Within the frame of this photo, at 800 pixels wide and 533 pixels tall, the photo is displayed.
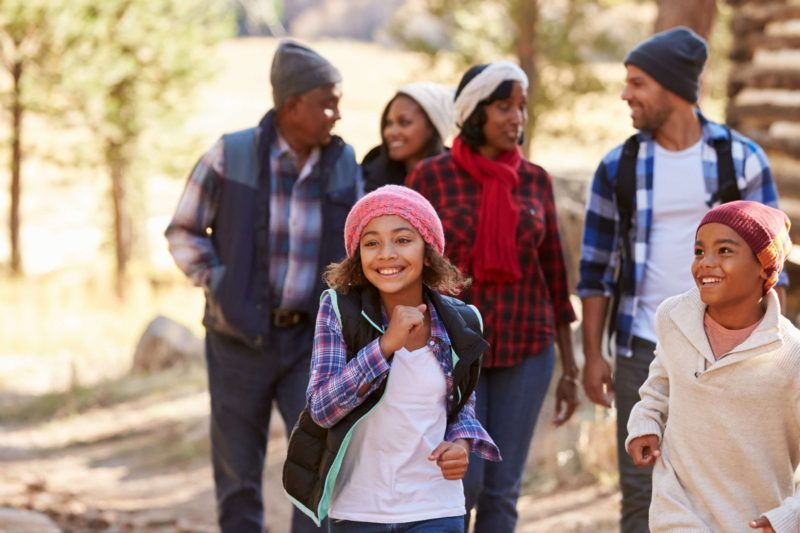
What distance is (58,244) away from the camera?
107 ft

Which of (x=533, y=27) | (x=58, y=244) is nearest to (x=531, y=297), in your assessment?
(x=533, y=27)

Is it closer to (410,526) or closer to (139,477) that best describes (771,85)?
(139,477)

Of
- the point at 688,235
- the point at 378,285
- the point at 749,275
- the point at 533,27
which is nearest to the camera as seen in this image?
the point at 749,275

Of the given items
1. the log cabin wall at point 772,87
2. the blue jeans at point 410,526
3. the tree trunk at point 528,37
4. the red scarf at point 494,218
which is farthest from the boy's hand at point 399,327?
the tree trunk at point 528,37

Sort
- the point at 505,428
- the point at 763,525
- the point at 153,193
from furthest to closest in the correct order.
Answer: the point at 153,193 → the point at 505,428 → the point at 763,525

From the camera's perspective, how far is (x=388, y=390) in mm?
3609

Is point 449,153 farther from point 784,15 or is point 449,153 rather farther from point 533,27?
point 533,27

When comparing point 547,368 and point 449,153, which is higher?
point 449,153

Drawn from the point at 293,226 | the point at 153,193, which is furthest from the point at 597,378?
the point at 153,193

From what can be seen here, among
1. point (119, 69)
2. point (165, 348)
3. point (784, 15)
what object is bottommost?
point (165, 348)

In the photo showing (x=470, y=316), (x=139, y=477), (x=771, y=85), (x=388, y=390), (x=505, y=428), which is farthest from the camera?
(x=771, y=85)

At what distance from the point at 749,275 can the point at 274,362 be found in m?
2.25

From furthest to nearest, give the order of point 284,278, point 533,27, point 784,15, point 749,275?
point 533,27 → point 784,15 → point 284,278 → point 749,275

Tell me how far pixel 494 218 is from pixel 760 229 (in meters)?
1.51
